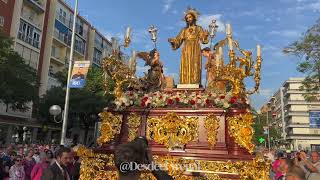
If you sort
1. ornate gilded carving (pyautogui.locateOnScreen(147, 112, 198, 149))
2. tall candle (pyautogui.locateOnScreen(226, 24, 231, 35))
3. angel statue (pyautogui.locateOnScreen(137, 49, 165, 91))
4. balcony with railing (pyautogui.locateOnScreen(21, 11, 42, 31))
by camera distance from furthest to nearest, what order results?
balcony with railing (pyautogui.locateOnScreen(21, 11, 42, 31)) → angel statue (pyautogui.locateOnScreen(137, 49, 165, 91)) → tall candle (pyautogui.locateOnScreen(226, 24, 231, 35)) → ornate gilded carving (pyautogui.locateOnScreen(147, 112, 198, 149))

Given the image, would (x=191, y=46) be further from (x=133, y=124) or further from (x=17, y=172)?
(x=17, y=172)

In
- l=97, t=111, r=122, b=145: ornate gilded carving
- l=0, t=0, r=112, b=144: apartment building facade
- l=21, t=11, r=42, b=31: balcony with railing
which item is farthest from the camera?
l=21, t=11, r=42, b=31: balcony with railing

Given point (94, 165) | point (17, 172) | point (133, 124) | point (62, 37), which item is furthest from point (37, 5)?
point (94, 165)

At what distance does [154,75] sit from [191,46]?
160cm

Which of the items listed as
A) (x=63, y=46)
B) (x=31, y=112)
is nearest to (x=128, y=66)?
(x=31, y=112)

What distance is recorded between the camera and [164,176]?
3.51 meters

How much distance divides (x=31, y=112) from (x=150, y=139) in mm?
35302

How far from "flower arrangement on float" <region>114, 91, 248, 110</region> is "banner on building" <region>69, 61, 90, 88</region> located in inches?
244

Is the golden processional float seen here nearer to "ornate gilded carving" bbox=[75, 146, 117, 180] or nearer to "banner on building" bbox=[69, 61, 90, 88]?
"ornate gilded carving" bbox=[75, 146, 117, 180]

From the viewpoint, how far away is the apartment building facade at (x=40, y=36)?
1518 inches

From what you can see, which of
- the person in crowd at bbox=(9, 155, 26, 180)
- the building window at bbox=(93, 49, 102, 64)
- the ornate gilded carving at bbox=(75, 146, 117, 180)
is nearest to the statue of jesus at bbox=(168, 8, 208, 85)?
the ornate gilded carving at bbox=(75, 146, 117, 180)

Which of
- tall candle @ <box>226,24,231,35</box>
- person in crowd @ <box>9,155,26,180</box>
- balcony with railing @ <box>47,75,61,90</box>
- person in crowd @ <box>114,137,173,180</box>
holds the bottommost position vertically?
person in crowd @ <box>9,155,26,180</box>

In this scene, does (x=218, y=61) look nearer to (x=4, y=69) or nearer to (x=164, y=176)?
(x=164, y=176)

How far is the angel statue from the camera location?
11906 mm
